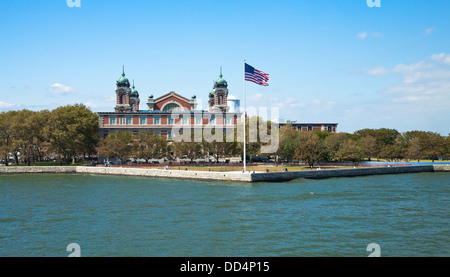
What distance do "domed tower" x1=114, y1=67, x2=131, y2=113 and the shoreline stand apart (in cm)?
3470

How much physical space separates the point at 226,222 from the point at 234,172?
28.2m

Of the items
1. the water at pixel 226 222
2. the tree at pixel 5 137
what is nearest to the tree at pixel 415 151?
the water at pixel 226 222

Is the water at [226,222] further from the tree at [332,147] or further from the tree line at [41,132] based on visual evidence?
the tree line at [41,132]

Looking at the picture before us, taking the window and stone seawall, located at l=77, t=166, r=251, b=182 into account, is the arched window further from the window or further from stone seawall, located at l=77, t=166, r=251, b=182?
stone seawall, located at l=77, t=166, r=251, b=182

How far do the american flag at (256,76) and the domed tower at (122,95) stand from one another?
6794 centimetres

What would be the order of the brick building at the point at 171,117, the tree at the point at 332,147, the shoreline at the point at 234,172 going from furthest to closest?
the brick building at the point at 171,117
the tree at the point at 332,147
the shoreline at the point at 234,172

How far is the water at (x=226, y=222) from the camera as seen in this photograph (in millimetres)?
21984

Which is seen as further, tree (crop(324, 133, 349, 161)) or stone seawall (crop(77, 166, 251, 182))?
tree (crop(324, 133, 349, 161))

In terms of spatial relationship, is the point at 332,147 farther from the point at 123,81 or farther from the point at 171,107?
the point at 123,81

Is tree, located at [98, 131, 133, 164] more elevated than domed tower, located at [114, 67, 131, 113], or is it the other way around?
domed tower, located at [114, 67, 131, 113]

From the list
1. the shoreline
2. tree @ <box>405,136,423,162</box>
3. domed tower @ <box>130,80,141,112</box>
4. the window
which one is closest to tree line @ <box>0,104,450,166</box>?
the shoreline

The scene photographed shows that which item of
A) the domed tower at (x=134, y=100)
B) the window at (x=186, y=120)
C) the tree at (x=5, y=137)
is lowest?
the tree at (x=5, y=137)

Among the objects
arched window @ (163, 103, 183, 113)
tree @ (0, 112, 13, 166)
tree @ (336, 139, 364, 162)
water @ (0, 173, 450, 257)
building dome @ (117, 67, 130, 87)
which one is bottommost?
water @ (0, 173, 450, 257)

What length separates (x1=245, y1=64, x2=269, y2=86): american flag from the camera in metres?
47.3
